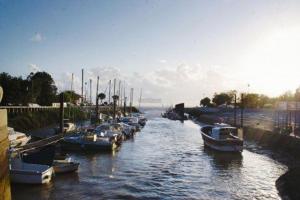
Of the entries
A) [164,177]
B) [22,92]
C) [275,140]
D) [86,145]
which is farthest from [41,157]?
[22,92]

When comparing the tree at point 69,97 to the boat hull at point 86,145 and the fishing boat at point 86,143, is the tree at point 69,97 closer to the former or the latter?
the fishing boat at point 86,143

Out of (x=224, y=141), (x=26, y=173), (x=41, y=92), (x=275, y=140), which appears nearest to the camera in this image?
(x=26, y=173)

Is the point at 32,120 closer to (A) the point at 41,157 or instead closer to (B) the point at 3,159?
(A) the point at 41,157

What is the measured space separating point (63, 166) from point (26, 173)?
477cm

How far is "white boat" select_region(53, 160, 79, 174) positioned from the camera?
30611 millimetres

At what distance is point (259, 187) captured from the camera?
28625mm

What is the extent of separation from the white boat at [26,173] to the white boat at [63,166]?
313 cm

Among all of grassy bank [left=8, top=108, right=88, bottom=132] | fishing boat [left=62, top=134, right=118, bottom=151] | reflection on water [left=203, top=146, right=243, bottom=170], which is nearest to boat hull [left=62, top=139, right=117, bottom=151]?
fishing boat [left=62, top=134, right=118, bottom=151]

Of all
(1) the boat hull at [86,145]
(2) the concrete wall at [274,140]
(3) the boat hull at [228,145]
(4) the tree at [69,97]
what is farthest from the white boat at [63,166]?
(4) the tree at [69,97]

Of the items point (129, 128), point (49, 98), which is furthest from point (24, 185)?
point (49, 98)

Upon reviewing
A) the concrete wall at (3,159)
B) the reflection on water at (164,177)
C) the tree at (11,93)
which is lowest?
the reflection on water at (164,177)

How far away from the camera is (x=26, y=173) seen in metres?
26.4

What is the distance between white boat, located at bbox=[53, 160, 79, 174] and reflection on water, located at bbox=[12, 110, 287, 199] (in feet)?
2.09

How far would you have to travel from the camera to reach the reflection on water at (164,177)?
84.6 ft
